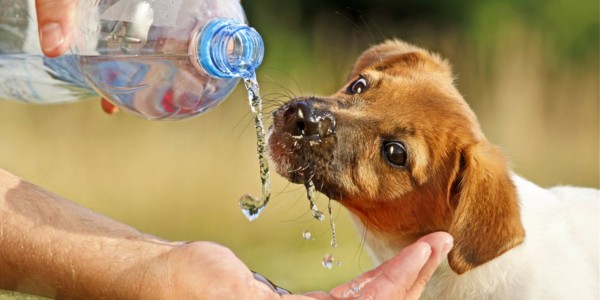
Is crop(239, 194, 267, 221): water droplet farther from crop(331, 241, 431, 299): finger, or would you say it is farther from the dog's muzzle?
crop(331, 241, 431, 299): finger

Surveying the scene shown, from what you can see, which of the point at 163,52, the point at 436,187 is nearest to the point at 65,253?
the point at 163,52

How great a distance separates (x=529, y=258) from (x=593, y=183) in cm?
403

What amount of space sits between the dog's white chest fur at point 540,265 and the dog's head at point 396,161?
0.14m

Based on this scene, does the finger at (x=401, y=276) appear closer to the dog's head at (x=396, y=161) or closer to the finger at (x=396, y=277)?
the finger at (x=396, y=277)

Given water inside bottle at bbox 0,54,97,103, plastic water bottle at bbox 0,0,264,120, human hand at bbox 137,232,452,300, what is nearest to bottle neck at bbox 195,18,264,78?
plastic water bottle at bbox 0,0,264,120

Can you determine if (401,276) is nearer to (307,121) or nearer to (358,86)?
(307,121)

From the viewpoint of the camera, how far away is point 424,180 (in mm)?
3471

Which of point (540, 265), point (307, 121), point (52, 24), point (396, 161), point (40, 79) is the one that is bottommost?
point (540, 265)

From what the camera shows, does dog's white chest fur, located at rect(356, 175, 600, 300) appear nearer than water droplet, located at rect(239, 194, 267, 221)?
Yes

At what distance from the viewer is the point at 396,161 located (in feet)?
11.3

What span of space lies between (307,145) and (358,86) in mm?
444

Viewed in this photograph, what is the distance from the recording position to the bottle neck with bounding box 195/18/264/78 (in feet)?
9.71

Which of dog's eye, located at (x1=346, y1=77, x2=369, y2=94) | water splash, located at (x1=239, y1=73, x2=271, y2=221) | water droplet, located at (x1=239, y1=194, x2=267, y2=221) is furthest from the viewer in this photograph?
dog's eye, located at (x1=346, y1=77, x2=369, y2=94)

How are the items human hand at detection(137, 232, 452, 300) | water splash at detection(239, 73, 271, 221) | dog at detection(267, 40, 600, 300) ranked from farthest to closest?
dog at detection(267, 40, 600, 300)
water splash at detection(239, 73, 271, 221)
human hand at detection(137, 232, 452, 300)
